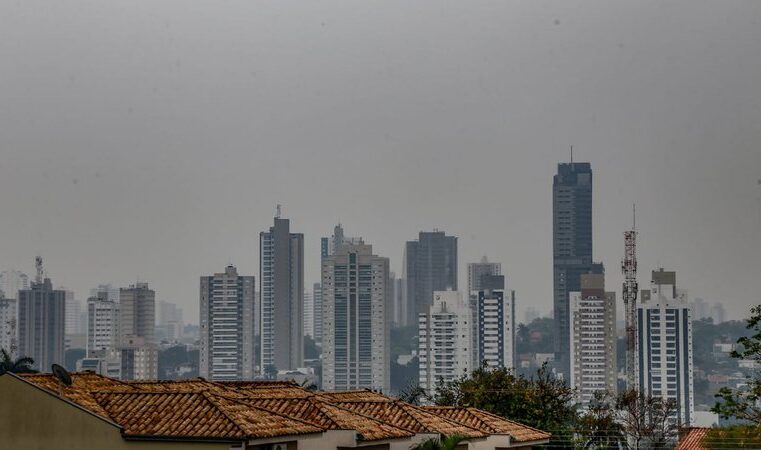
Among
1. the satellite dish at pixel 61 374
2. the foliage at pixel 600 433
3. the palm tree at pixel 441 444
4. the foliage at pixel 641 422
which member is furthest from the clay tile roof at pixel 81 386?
the foliage at pixel 641 422

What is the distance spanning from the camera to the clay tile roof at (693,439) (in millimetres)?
40250

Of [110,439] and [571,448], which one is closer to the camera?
[110,439]

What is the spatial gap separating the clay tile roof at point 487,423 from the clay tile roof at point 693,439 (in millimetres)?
12788

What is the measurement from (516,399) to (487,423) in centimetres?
1739

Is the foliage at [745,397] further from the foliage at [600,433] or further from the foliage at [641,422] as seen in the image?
the foliage at [641,422]

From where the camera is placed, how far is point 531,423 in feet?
137

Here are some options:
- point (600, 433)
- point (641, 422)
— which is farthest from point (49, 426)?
point (641, 422)

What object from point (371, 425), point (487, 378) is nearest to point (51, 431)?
point (371, 425)

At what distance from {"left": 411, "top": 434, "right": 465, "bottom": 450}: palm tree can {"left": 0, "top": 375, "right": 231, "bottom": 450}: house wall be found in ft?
10.0

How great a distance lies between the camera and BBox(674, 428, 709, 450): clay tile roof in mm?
40250

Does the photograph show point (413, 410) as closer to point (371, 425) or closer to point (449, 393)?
point (371, 425)

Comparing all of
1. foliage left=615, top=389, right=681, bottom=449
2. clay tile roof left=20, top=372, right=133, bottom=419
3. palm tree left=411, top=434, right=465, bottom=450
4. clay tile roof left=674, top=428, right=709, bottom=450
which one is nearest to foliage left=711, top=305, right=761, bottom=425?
palm tree left=411, top=434, right=465, bottom=450

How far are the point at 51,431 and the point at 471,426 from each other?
8203mm

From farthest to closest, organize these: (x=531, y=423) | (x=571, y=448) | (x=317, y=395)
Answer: (x=531, y=423) → (x=571, y=448) → (x=317, y=395)
